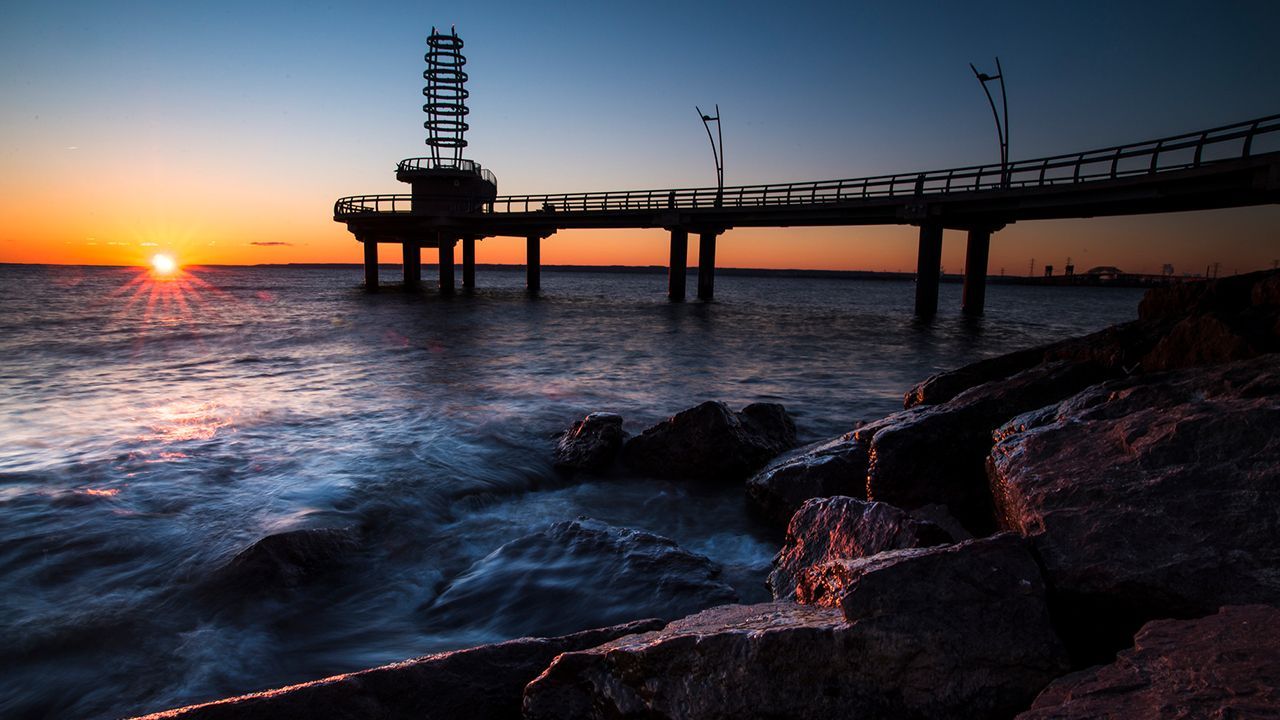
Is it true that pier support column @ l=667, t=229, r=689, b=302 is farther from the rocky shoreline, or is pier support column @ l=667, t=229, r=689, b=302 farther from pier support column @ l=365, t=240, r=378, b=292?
the rocky shoreline

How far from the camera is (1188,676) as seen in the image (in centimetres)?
189

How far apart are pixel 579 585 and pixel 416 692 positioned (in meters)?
2.08

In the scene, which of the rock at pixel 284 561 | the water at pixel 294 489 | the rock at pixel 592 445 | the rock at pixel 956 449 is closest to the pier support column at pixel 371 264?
the water at pixel 294 489

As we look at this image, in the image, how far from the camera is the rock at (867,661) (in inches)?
87.9

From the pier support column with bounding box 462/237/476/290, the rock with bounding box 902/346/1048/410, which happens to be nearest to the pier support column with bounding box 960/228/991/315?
the rock with bounding box 902/346/1048/410

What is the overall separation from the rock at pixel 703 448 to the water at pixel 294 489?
0.26m

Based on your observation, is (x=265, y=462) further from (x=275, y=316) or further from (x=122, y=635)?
(x=275, y=316)

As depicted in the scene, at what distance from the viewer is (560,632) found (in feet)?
13.6

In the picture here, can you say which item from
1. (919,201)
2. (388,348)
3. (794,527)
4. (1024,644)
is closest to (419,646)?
(794,527)

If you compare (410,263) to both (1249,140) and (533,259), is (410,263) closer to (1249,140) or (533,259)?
(533,259)

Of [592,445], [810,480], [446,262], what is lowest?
[592,445]

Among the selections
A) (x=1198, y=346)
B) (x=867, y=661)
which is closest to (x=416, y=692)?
(x=867, y=661)

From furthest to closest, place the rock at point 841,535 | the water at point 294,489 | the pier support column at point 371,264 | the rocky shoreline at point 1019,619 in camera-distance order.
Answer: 1. the pier support column at point 371,264
2. the water at point 294,489
3. the rock at point 841,535
4. the rocky shoreline at point 1019,619

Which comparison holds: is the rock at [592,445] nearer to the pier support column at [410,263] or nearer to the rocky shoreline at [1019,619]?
the rocky shoreline at [1019,619]
